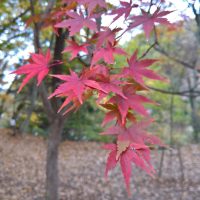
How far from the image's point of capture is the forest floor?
3.74 metres

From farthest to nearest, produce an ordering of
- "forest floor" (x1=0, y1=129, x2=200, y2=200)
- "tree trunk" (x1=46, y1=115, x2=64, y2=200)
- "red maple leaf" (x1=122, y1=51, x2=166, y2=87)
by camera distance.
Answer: "forest floor" (x1=0, y1=129, x2=200, y2=200), "tree trunk" (x1=46, y1=115, x2=64, y2=200), "red maple leaf" (x1=122, y1=51, x2=166, y2=87)

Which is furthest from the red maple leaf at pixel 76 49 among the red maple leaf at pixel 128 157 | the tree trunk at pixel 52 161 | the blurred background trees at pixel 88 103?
the blurred background trees at pixel 88 103

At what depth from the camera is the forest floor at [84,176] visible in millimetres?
3742

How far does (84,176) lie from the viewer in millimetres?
4496

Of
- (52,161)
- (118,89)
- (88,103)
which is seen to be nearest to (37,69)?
(118,89)

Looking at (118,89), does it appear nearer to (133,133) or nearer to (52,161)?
(133,133)

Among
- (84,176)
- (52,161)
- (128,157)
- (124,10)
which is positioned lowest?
(84,176)

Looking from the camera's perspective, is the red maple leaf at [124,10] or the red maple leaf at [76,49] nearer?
the red maple leaf at [124,10]

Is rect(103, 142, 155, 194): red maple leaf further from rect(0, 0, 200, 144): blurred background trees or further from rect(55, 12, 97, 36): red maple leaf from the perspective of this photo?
rect(0, 0, 200, 144): blurred background trees

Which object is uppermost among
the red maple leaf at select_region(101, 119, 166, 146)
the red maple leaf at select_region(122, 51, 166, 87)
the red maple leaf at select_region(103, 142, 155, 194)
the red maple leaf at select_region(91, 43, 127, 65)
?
the red maple leaf at select_region(91, 43, 127, 65)

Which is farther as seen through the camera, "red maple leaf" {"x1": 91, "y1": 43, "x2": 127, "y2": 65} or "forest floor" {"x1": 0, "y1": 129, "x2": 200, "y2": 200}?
"forest floor" {"x1": 0, "y1": 129, "x2": 200, "y2": 200}

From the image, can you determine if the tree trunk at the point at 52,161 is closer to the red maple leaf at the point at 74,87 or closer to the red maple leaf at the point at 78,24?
the red maple leaf at the point at 78,24

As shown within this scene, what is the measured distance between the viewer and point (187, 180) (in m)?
4.38

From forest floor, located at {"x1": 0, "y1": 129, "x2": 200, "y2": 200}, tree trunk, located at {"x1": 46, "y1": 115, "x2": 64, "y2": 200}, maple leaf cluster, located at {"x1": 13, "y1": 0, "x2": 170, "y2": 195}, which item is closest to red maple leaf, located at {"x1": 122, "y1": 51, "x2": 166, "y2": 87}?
maple leaf cluster, located at {"x1": 13, "y1": 0, "x2": 170, "y2": 195}
